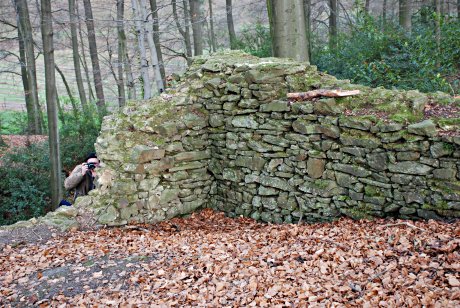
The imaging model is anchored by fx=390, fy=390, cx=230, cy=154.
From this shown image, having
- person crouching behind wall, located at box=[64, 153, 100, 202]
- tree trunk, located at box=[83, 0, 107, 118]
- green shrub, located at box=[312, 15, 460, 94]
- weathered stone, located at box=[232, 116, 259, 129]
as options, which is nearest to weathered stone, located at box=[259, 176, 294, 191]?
weathered stone, located at box=[232, 116, 259, 129]

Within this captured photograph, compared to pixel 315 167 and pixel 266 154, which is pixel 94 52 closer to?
pixel 266 154

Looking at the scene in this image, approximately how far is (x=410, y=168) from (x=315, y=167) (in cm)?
134

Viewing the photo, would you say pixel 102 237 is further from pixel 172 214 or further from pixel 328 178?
pixel 328 178

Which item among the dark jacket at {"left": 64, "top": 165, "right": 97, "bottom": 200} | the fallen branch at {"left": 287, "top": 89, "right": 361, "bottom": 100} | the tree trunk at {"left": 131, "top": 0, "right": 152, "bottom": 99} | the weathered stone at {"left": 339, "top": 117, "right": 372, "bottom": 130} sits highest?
the tree trunk at {"left": 131, "top": 0, "right": 152, "bottom": 99}

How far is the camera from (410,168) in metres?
5.05

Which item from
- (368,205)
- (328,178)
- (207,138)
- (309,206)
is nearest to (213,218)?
(207,138)

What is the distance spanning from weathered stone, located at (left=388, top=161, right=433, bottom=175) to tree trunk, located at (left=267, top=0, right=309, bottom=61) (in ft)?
11.8

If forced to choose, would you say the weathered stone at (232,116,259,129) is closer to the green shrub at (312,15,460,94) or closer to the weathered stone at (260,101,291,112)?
the weathered stone at (260,101,291,112)

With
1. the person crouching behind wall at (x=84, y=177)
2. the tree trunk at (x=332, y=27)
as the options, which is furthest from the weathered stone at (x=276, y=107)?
the tree trunk at (x=332, y=27)

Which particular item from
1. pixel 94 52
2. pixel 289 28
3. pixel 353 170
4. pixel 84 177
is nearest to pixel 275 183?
pixel 353 170

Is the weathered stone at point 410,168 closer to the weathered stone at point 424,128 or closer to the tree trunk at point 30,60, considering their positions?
the weathered stone at point 424,128

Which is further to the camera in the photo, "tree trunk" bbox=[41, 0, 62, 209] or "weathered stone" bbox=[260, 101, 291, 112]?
"tree trunk" bbox=[41, 0, 62, 209]

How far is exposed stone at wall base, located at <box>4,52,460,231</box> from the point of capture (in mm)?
5098

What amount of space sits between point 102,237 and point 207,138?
2573 mm
